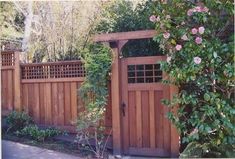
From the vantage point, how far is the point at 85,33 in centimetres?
903

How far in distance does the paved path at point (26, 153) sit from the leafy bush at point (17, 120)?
780 millimetres

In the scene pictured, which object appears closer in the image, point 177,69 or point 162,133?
point 177,69

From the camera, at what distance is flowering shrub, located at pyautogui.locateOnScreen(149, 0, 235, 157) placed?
4.75m

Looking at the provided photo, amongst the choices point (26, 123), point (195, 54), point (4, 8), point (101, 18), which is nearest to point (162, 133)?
point (195, 54)

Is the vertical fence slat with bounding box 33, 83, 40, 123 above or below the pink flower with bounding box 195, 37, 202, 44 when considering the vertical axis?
below

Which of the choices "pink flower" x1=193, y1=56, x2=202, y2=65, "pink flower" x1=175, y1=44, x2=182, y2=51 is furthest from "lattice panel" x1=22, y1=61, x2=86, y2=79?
"pink flower" x1=193, y1=56, x2=202, y2=65

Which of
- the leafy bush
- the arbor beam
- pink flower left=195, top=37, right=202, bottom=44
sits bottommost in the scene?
the leafy bush

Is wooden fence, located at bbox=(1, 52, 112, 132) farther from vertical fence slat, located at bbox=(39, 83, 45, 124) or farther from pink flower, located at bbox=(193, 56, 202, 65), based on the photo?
pink flower, located at bbox=(193, 56, 202, 65)

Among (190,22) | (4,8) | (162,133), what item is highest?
(4,8)

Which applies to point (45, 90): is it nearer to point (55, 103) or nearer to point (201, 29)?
point (55, 103)

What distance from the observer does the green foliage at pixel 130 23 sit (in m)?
7.03

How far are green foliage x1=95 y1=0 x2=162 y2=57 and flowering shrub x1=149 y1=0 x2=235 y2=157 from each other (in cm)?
147

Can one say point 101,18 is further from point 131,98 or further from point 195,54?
point 195,54

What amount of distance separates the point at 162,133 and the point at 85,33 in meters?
4.09
